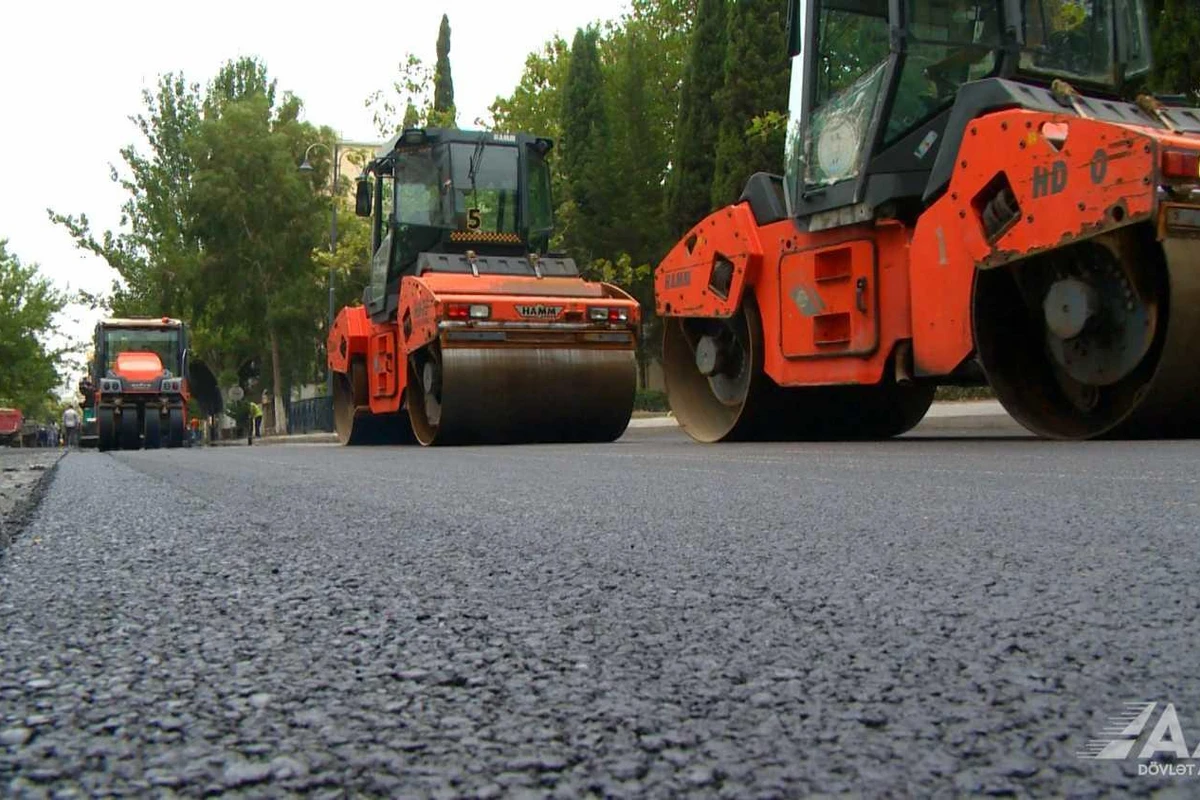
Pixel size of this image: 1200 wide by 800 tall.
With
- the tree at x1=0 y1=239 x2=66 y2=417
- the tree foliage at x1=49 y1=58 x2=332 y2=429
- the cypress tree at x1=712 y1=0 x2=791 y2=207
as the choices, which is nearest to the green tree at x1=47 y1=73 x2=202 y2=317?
the tree foliage at x1=49 y1=58 x2=332 y2=429

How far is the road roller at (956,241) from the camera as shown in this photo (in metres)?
6.50

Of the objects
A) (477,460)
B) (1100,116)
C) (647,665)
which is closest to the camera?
(647,665)

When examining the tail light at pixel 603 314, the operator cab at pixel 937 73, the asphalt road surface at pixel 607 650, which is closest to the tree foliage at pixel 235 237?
the tail light at pixel 603 314

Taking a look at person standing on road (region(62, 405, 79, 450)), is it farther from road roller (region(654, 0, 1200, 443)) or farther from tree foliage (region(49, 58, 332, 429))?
road roller (region(654, 0, 1200, 443))

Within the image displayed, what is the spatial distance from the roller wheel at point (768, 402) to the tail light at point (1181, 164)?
11.8ft

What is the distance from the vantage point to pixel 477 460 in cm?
792

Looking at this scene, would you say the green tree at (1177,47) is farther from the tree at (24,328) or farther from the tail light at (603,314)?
the tree at (24,328)

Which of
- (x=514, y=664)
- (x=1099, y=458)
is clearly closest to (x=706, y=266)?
(x=1099, y=458)

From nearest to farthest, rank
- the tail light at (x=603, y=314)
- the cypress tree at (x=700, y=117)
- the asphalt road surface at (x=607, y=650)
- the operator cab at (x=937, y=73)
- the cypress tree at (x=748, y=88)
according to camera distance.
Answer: the asphalt road surface at (x=607, y=650), the operator cab at (x=937, y=73), the tail light at (x=603, y=314), the cypress tree at (x=748, y=88), the cypress tree at (x=700, y=117)

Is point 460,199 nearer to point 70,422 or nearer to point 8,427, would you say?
point 70,422

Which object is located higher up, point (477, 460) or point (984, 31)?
point (984, 31)

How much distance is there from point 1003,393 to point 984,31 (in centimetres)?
255

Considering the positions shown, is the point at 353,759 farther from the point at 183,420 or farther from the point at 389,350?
the point at 183,420

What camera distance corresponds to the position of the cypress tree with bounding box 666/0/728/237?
84.5 feet
